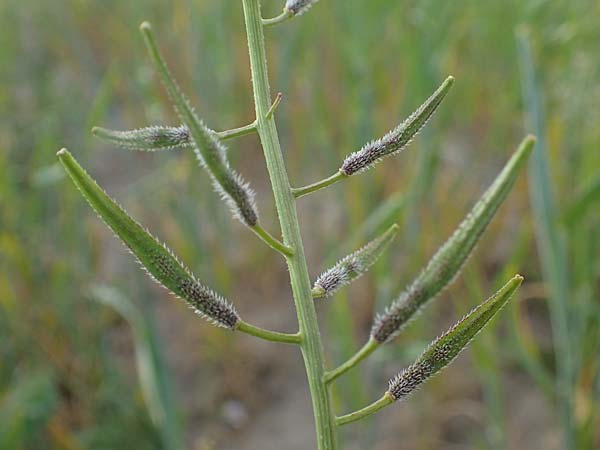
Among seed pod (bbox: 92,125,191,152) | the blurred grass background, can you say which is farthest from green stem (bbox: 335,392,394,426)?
the blurred grass background

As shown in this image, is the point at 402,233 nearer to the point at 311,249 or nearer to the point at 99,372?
the point at 311,249

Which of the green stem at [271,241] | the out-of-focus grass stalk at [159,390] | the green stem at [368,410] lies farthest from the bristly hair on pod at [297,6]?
the out-of-focus grass stalk at [159,390]

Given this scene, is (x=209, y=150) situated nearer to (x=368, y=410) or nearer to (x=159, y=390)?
(x=368, y=410)

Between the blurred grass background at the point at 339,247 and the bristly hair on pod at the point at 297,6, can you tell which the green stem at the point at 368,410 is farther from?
the blurred grass background at the point at 339,247

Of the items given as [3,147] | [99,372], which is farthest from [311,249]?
[3,147]

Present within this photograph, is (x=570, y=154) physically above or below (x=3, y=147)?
below
